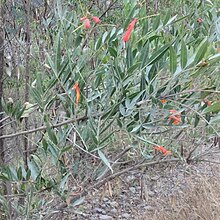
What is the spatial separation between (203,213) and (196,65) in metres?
1.57

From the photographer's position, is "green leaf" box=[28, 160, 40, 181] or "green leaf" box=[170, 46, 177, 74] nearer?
"green leaf" box=[170, 46, 177, 74]

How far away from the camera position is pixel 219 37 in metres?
1.24

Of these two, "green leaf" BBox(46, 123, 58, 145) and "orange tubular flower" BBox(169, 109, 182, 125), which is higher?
"orange tubular flower" BBox(169, 109, 182, 125)

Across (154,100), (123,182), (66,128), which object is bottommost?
(123,182)

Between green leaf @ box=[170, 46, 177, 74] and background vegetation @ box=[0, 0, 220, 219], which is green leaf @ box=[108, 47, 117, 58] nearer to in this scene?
background vegetation @ box=[0, 0, 220, 219]

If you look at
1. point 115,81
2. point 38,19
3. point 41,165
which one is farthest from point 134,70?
point 38,19

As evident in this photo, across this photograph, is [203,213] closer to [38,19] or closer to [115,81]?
[38,19]

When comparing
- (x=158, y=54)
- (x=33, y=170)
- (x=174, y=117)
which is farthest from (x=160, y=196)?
(x=158, y=54)

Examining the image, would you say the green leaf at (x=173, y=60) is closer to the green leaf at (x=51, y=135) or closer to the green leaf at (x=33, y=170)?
the green leaf at (x=51, y=135)

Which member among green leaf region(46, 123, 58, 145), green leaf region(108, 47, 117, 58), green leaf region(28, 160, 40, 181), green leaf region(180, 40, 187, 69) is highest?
green leaf region(180, 40, 187, 69)

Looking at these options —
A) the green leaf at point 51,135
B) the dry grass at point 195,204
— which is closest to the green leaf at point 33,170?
the green leaf at point 51,135

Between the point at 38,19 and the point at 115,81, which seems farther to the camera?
the point at 38,19

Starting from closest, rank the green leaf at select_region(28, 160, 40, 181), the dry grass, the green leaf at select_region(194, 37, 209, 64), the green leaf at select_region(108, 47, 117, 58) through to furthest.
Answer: the green leaf at select_region(194, 37, 209, 64)
the green leaf at select_region(108, 47, 117, 58)
the green leaf at select_region(28, 160, 40, 181)
the dry grass

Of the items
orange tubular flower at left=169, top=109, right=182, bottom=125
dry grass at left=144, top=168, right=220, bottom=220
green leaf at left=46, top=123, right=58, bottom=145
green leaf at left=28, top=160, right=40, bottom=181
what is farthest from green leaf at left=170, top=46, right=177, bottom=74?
dry grass at left=144, top=168, right=220, bottom=220
